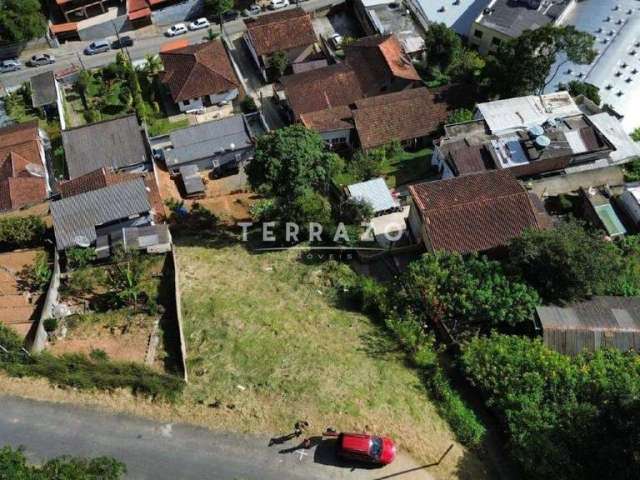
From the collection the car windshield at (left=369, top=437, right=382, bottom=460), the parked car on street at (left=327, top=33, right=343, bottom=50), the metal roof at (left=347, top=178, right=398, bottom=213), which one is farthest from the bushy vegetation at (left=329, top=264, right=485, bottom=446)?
the parked car on street at (left=327, top=33, right=343, bottom=50)

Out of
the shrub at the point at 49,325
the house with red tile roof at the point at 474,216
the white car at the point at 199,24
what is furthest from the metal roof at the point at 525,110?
the shrub at the point at 49,325

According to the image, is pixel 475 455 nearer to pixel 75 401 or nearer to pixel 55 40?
pixel 75 401

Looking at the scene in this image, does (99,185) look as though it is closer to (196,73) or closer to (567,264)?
(196,73)

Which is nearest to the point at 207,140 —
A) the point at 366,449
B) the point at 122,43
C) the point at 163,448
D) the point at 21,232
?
the point at 21,232

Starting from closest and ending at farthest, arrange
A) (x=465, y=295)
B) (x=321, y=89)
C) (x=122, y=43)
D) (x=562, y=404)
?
(x=562, y=404), (x=465, y=295), (x=321, y=89), (x=122, y=43)

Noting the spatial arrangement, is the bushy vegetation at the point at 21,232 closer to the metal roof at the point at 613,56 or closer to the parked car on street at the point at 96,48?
the parked car on street at the point at 96,48
